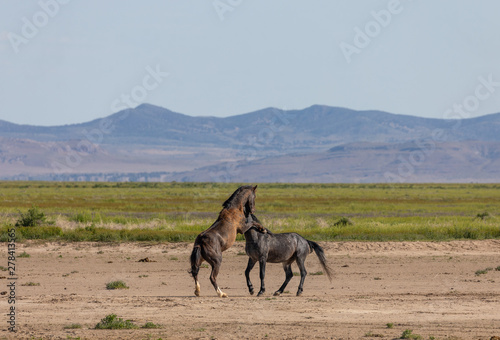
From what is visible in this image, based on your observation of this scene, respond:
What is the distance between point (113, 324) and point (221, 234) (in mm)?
3432

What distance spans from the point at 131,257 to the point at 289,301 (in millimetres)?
10355

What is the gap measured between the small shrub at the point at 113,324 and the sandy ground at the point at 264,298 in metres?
0.15

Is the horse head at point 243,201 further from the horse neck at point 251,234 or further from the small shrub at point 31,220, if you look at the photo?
the small shrub at point 31,220

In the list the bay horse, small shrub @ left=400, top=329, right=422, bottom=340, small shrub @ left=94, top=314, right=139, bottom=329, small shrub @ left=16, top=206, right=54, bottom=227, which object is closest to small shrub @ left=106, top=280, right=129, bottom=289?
the bay horse

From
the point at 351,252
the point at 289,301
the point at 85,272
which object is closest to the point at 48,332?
the point at 289,301

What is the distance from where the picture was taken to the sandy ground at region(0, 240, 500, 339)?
12.4 metres

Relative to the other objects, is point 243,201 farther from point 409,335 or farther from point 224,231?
point 409,335

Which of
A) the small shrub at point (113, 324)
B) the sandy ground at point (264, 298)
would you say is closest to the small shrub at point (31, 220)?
the sandy ground at point (264, 298)

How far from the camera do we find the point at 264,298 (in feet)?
51.3

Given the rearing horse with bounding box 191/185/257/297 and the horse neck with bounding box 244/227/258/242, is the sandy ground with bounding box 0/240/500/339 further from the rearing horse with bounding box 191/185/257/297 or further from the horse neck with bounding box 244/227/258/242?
the horse neck with bounding box 244/227/258/242

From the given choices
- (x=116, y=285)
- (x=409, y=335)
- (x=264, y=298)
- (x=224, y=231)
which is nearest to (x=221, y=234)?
(x=224, y=231)

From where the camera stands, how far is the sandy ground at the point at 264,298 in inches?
489

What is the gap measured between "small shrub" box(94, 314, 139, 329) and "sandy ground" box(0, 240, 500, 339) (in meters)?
0.15

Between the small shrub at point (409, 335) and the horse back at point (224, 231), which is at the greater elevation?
the horse back at point (224, 231)
